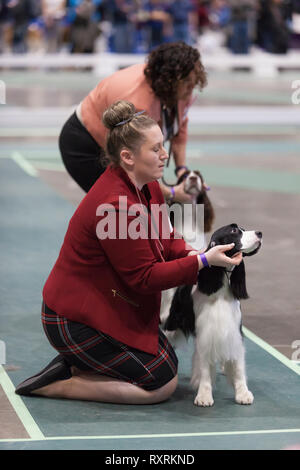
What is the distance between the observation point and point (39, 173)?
988cm

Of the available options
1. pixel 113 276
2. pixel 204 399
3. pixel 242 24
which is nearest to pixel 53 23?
pixel 242 24

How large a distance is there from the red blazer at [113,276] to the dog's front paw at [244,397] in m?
0.41

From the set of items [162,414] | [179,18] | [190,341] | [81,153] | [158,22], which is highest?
[81,153]

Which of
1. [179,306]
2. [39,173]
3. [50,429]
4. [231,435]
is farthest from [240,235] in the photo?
[39,173]

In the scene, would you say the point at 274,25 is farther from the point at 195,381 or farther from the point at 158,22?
the point at 195,381

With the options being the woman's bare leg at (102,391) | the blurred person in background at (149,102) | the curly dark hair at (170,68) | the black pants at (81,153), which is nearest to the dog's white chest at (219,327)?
the woman's bare leg at (102,391)

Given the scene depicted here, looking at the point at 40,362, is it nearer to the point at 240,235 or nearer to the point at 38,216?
the point at 240,235

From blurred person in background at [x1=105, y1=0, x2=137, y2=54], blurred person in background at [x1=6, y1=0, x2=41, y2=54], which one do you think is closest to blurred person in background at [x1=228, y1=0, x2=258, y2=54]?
blurred person in background at [x1=105, y1=0, x2=137, y2=54]

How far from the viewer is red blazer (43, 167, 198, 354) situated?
375 cm

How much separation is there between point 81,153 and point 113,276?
1443mm

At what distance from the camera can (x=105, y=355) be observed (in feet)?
12.7

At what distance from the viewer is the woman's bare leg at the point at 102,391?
3906 mm

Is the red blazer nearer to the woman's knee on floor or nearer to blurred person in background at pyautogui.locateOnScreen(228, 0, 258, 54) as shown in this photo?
the woman's knee on floor

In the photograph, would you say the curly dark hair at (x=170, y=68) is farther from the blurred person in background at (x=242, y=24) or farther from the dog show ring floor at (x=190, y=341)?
the blurred person in background at (x=242, y=24)
